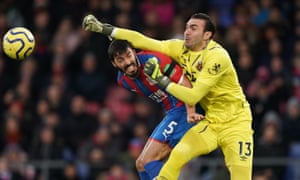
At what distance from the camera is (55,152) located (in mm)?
19375

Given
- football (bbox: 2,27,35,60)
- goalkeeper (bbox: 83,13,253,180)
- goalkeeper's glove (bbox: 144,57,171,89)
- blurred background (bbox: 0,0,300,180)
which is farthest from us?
blurred background (bbox: 0,0,300,180)

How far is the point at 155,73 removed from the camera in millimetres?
13273

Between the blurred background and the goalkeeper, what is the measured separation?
4.25m

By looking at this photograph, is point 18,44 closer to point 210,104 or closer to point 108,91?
point 210,104

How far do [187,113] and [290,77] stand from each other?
5.91m

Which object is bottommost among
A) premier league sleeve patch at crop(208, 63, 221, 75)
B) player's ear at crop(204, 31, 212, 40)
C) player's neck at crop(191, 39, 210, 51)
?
premier league sleeve patch at crop(208, 63, 221, 75)

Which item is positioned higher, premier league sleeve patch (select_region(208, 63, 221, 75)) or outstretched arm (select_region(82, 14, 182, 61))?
outstretched arm (select_region(82, 14, 182, 61))

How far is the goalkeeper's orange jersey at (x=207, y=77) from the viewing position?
13344mm

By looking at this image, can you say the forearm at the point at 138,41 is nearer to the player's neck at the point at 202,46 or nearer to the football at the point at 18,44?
the player's neck at the point at 202,46

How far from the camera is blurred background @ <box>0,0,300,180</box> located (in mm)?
18594

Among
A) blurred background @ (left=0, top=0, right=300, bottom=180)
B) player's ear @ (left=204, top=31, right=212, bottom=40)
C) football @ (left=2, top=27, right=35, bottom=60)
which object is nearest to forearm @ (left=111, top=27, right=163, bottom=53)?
player's ear @ (left=204, top=31, right=212, bottom=40)

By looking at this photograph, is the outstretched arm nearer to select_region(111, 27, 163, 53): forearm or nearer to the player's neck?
select_region(111, 27, 163, 53): forearm

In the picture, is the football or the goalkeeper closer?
the goalkeeper

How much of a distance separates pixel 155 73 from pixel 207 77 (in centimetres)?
63
